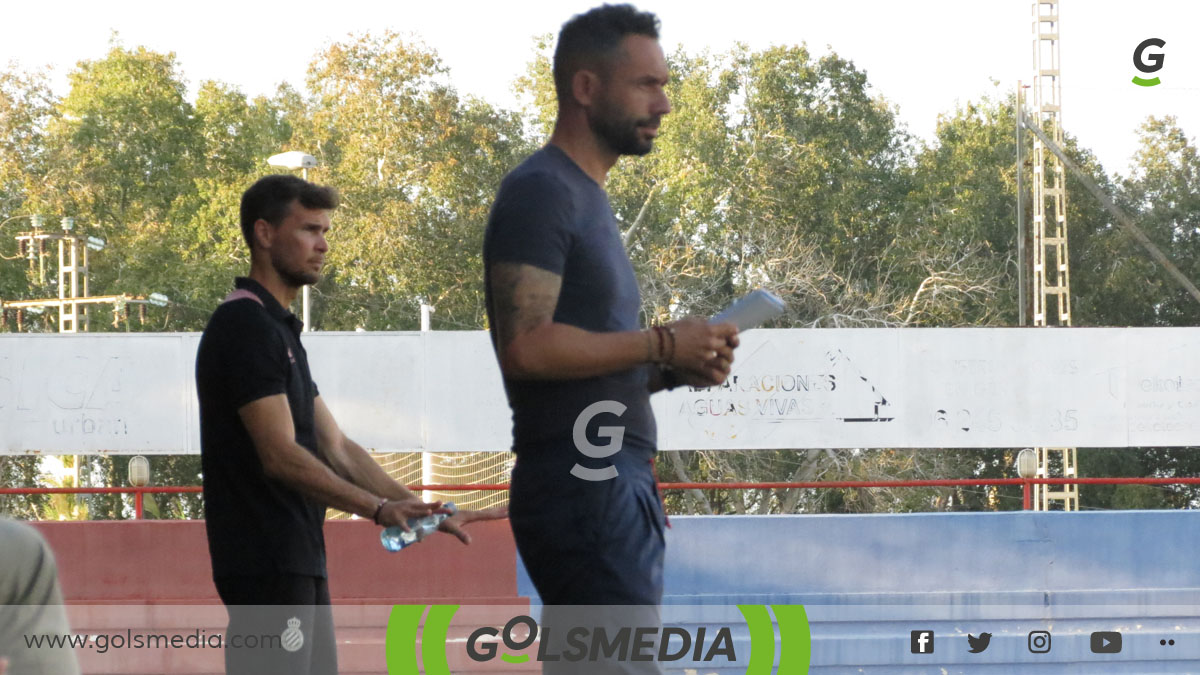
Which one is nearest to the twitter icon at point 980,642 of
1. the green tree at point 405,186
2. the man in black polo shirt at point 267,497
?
the man in black polo shirt at point 267,497

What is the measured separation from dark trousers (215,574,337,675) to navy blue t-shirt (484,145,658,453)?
3.85 ft

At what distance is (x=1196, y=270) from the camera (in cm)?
3578

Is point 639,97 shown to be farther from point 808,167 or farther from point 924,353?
point 808,167

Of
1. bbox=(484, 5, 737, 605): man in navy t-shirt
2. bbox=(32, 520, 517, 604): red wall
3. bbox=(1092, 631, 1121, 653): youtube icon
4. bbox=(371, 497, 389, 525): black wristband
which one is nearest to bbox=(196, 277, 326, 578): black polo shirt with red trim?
bbox=(371, 497, 389, 525): black wristband

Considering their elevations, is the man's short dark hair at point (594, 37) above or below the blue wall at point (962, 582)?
above

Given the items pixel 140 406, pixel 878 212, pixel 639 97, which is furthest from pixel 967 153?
pixel 639 97

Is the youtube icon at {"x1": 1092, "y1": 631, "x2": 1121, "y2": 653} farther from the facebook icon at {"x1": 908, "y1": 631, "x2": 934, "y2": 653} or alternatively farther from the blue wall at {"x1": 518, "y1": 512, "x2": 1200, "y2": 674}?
the facebook icon at {"x1": 908, "y1": 631, "x2": 934, "y2": 653}

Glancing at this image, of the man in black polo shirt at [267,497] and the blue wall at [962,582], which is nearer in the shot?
the man in black polo shirt at [267,497]

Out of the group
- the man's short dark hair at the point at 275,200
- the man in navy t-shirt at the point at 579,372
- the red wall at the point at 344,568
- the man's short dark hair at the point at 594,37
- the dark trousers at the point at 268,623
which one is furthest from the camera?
the red wall at the point at 344,568

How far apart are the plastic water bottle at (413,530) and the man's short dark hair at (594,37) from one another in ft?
4.11

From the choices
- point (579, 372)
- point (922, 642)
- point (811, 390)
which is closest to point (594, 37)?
point (579, 372)

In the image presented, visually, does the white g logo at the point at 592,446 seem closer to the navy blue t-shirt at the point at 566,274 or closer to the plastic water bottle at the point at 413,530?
the navy blue t-shirt at the point at 566,274

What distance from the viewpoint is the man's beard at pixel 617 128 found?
2.68 metres

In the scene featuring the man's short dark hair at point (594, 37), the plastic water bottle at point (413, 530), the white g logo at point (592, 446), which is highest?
the man's short dark hair at point (594, 37)
